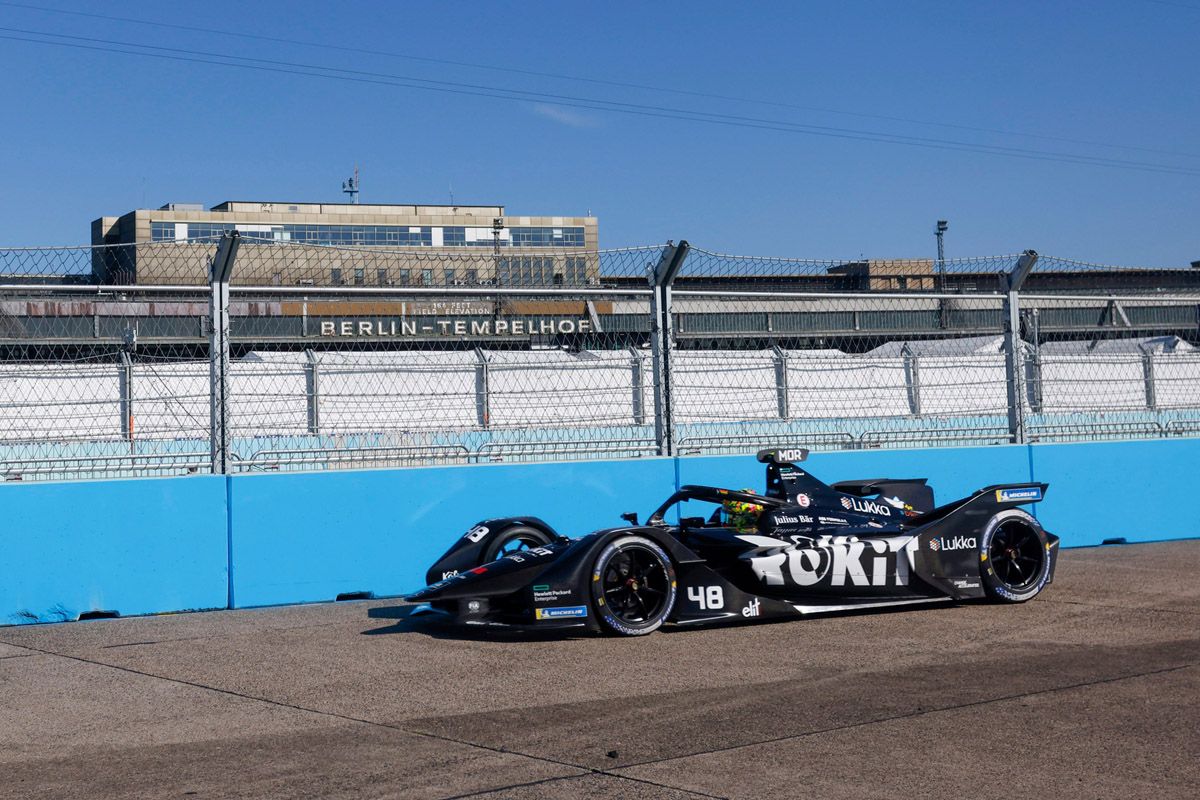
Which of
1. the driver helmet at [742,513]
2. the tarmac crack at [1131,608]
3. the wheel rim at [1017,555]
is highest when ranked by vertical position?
the driver helmet at [742,513]

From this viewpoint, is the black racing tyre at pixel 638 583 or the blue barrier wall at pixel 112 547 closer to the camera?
the black racing tyre at pixel 638 583

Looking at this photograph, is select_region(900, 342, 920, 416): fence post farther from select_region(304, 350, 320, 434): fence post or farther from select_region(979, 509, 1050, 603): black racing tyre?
select_region(304, 350, 320, 434): fence post

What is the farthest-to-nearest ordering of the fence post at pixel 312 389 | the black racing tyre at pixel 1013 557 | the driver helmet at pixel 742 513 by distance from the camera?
1. the fence post at pixel 312 389
2. the black racing tyre at pixel 1013 557
3. the driver helmet at pixel 742 513

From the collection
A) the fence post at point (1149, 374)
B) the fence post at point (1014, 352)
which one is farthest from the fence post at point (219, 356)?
the fence post at point (1149, 374)

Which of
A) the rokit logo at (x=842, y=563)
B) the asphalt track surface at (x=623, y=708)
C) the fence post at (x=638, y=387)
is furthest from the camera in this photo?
the fence post at (x=638, y=387)

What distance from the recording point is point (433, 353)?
430 inches

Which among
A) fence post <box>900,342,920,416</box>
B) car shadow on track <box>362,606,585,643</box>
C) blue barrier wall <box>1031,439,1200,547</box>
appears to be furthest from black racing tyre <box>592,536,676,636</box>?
fence post <box>900,342,920,416</box>

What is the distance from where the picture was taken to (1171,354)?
46.3 ft

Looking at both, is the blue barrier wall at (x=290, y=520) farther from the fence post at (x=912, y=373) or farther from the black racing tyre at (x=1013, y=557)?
the black racing tyre at (x=1013, y=557)

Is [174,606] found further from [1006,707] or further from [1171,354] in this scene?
[1171,354]

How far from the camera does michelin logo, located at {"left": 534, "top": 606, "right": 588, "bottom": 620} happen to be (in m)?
6.89

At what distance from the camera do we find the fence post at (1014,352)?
36.0 ft

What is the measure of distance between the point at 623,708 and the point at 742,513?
2.80 m

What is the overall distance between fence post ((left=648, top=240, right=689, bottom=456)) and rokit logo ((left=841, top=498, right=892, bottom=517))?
6.72ft
